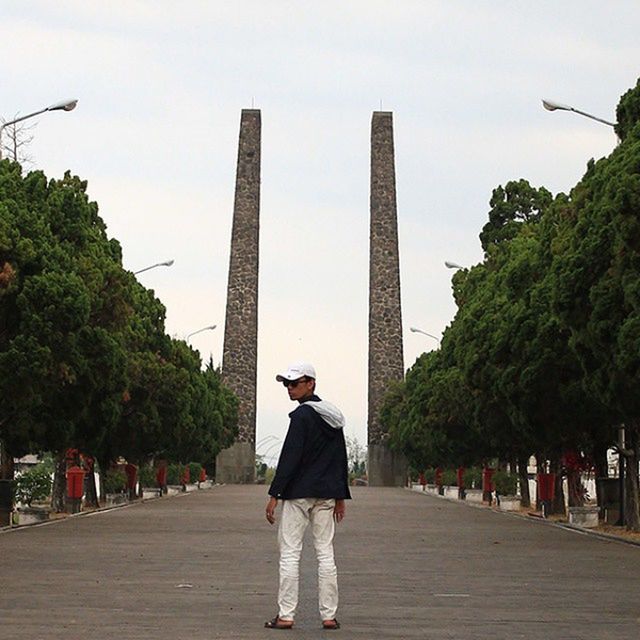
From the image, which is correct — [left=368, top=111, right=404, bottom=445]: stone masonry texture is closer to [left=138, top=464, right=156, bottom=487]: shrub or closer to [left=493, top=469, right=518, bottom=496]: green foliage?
[left=138, top=464, right=156, bottom=487]: shrub

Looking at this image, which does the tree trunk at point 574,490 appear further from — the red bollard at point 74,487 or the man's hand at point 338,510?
the man's hand at point 338,510

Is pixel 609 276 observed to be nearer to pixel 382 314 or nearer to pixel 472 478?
pixel 472 478

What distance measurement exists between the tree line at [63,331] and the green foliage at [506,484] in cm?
1099

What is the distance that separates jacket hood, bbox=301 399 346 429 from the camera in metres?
12.8

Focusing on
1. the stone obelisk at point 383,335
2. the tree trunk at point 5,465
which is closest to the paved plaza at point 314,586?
the tree trunk at point 5,465

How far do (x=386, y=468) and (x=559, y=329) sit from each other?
71654 mm

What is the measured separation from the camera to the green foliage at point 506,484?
5356cm

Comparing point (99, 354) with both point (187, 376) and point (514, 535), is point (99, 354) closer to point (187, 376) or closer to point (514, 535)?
point (514, 535)

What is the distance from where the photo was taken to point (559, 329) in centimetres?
3497

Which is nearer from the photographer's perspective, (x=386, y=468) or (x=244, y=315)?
(x=386, y=468)

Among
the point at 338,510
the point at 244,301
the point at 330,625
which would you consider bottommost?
the point at 330,625

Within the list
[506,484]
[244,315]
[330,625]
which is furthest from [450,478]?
[330,625]

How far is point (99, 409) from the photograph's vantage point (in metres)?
37.5

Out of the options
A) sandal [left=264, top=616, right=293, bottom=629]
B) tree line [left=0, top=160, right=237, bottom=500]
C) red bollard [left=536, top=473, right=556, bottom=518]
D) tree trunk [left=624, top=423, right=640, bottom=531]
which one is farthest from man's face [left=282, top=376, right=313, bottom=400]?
red bollard [left=536, top=473, right=556, bottom=518]
